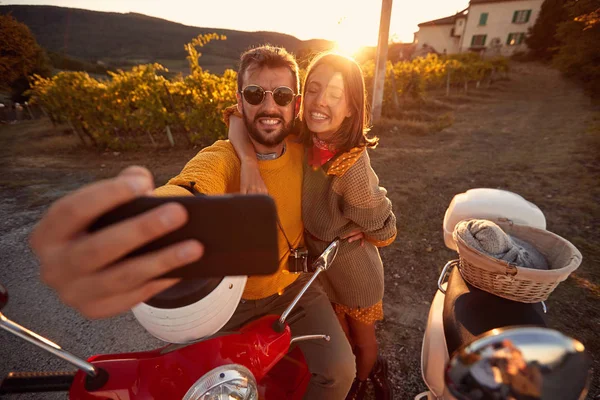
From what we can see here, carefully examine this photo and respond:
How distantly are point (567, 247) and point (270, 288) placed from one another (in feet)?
5.41

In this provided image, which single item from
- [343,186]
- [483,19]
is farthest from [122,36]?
[343,186]

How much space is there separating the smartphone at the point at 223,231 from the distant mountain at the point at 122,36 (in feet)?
171

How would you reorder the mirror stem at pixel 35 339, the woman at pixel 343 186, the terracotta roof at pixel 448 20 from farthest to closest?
the terracotta roof at pixel 448 20 → the woman at pixel 343 186 → the mirror stem at pixel 35 339

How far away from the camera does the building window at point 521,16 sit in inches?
1259

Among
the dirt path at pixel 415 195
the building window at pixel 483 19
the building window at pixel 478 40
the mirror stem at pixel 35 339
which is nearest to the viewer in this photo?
the mirror stem at pixel 35 339

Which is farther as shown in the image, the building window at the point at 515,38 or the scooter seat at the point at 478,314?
the building window at the point at 515,38

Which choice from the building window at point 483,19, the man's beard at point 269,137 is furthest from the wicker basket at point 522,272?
the building window at point 483,19

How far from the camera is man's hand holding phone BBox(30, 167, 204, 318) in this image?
1.47ft

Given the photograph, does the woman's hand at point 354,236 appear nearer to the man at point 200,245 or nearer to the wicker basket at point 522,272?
the man at point 200,245

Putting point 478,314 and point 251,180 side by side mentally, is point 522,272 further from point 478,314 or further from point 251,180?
point 251,180

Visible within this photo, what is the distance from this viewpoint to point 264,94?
5.73 feet

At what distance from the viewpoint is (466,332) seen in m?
1.36

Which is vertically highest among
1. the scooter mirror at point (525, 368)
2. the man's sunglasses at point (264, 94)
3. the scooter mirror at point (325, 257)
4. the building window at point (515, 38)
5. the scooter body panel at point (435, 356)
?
the building window at point (515, 38)

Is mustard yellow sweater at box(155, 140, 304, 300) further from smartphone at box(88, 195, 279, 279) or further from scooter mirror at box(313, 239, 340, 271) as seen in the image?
smartphone at box(88, 195, 279, 279)
